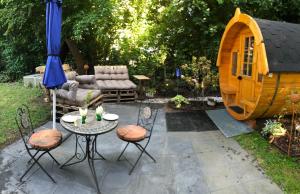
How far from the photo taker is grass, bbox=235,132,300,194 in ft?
12.5

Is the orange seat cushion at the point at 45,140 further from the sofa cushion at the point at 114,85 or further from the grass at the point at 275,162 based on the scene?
the sofa cushion at the point at 114,85

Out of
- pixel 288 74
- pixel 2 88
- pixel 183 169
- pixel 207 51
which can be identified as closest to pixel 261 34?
pixel 288 74

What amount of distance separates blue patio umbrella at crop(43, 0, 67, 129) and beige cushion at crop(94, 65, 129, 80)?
12.7 ft

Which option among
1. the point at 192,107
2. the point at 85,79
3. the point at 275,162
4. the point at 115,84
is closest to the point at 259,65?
the point at 275,162

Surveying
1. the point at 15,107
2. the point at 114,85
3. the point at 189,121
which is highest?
the point at 114,85

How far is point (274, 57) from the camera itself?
4988mm

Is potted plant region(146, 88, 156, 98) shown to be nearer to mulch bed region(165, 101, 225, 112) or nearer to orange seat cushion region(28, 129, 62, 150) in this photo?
mulch bed region(165, 101, 225, 112)

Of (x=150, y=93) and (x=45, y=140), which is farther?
(x=150, y=93)

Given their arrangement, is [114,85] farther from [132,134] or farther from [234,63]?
[132,134]

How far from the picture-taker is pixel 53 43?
15.1 ft

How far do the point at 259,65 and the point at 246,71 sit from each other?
4.63 ft

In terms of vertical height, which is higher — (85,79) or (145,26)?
(145,26)

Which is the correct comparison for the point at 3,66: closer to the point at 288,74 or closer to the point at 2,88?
the point at 2,88

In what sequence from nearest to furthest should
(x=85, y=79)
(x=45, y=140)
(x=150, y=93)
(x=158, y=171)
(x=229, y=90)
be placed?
(x=45, y=140)
(x=158, y=171)
(x=229, y=90)
(x=85, y=79)
(x=150, y=93)
